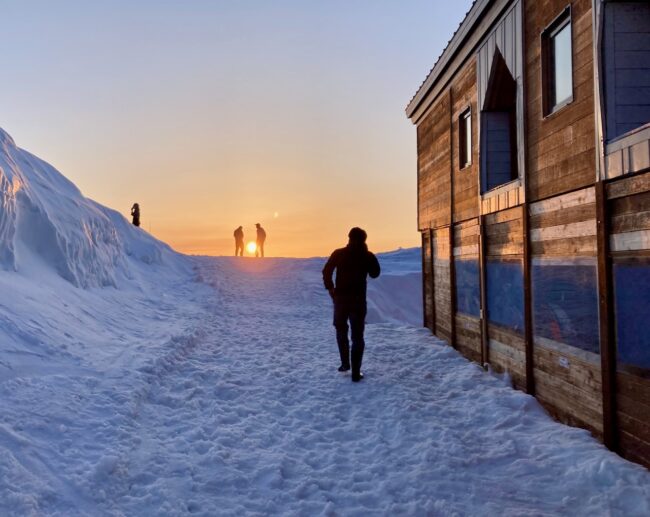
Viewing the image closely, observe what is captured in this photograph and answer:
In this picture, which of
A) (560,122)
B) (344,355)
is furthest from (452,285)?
(560,122)

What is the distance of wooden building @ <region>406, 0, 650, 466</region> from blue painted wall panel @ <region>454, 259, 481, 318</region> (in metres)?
0.05

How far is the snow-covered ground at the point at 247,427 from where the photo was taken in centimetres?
379

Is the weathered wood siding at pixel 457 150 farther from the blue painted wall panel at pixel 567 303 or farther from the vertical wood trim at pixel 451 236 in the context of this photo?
the blue painted wall panel at pixel 567 303

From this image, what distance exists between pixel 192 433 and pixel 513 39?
649cm

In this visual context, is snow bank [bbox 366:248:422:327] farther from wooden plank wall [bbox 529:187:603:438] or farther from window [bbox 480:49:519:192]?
wooden plank wall [bbox 529:187:603:438]

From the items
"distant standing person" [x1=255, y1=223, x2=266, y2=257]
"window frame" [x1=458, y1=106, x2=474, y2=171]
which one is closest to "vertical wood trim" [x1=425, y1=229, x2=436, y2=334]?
"window frame" [x1=458, y1=106, x2=474, y2=171]

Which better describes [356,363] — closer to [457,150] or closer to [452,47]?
[457,150]

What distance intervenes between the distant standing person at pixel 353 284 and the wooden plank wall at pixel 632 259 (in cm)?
329

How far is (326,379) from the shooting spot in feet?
24.1

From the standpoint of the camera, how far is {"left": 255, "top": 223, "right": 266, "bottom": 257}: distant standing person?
2878 cm

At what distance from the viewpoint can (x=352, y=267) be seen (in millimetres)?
7191

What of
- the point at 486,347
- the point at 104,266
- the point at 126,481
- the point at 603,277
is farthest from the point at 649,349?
the point at 104,266

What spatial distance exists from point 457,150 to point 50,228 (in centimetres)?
947

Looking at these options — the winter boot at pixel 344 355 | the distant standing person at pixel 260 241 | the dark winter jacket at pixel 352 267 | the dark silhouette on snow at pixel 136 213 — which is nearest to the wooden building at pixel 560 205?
the dark winter jacket at pixel 352 267
